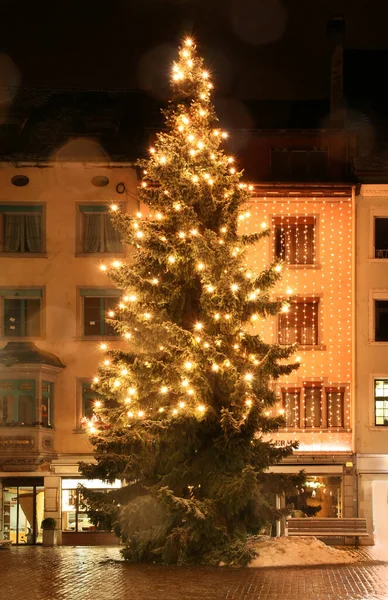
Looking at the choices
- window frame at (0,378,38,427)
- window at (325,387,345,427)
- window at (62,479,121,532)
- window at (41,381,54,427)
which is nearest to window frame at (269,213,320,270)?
window at (325,387,345,427)

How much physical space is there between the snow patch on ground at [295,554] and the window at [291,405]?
14707 millimetres

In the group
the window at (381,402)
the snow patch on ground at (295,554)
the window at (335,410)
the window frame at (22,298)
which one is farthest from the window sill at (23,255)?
the snow patch on ground at (295,554)

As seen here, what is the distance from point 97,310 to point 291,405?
7.34 meters

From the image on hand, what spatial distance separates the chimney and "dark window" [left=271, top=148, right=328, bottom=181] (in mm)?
1872

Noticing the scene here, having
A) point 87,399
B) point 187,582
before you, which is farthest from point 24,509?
point 187,582

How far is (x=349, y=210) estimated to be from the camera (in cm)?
3869

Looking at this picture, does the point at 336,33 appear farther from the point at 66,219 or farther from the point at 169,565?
the point at 169,565

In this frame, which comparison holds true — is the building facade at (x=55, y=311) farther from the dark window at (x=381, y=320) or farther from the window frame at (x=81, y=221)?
the dark window at (x=381, y=320)

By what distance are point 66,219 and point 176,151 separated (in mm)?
15303

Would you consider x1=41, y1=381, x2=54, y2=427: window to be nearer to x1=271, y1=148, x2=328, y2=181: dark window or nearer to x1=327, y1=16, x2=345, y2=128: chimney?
x1=271, y1=148, x2=328, y2=181: dark window

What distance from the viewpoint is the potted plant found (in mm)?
36406

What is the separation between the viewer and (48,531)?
1439 inches

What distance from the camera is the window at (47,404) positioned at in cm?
3806

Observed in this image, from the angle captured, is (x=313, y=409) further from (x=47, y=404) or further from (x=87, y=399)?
(x=47, y=404)
